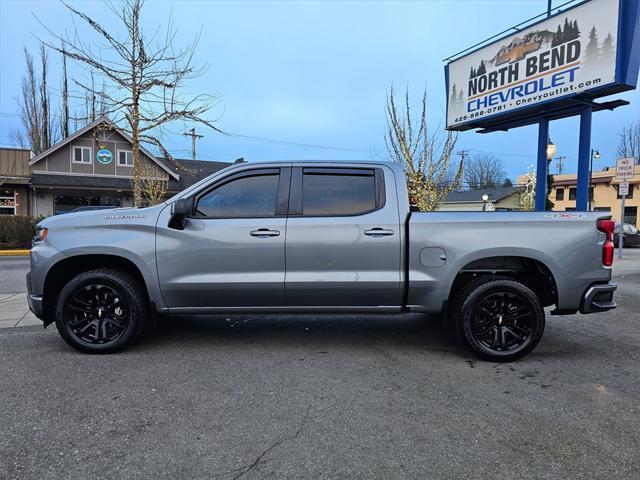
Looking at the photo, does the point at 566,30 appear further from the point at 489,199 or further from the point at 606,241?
the point at 489,199

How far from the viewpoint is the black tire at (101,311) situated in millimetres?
4555

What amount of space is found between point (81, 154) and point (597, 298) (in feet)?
94.8

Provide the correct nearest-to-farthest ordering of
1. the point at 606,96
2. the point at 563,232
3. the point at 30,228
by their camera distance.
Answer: the point at 563,232 → the point at 606,96 → the point at 30,228

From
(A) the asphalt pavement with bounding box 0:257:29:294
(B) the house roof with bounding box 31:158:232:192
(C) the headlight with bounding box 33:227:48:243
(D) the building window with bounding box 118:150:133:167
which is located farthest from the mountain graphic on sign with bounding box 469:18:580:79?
(D) the building window with bounding box 118:150:133:167

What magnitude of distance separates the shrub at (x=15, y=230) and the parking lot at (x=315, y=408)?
15.2 metres

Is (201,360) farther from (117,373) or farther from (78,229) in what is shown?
(78,229)

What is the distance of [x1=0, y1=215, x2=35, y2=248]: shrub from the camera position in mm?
18230

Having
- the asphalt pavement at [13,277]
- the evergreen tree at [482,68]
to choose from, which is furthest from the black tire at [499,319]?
the evergreen tree at [482,68]

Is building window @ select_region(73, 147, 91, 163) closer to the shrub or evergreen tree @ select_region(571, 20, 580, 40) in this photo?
the shrub

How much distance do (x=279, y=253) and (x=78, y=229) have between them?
1983 millimetres

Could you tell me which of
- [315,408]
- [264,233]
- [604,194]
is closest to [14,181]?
[264,233]

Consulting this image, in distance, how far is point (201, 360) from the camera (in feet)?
14.9

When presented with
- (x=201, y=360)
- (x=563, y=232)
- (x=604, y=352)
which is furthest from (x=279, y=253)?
(x=604, y=352)

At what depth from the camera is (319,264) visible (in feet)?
15.0
